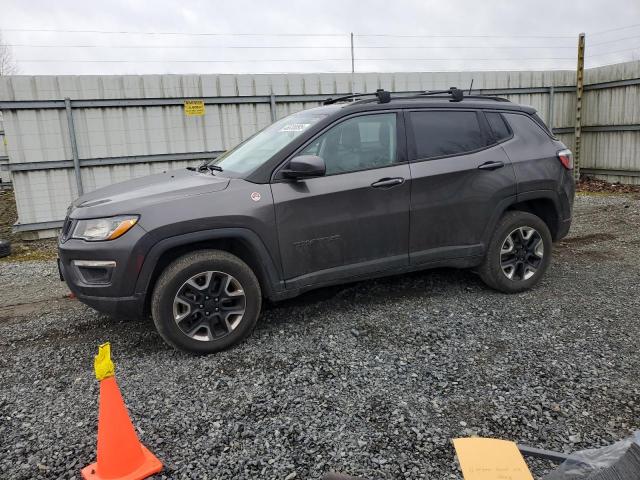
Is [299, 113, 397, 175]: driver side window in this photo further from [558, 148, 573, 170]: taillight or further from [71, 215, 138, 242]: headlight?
[558, 148, 573, 170]: taillight

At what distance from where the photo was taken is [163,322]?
362 cm

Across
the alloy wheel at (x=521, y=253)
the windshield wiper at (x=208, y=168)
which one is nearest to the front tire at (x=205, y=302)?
the windshield wiper at (x=208, y=168)

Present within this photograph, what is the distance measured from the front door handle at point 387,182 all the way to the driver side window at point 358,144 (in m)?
0.14

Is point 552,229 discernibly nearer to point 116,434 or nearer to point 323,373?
point 323,373

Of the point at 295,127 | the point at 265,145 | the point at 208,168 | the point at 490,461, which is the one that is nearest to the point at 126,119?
the point at 208,168

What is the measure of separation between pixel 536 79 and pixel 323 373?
11.8 m

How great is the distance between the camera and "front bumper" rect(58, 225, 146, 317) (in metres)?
3.52

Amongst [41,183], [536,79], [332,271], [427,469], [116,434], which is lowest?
[427,469]

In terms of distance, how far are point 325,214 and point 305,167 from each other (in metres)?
0.42

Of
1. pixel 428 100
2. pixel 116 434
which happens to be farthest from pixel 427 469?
pixel 428 100

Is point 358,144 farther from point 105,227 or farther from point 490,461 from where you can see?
point 490,461

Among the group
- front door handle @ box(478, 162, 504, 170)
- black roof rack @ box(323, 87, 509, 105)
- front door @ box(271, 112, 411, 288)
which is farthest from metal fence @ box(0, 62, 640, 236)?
front door handle @ box(478, 162, 504, 170)

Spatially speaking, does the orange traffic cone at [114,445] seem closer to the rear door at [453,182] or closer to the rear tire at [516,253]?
the rear door at [453,182]

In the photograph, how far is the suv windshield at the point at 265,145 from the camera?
4.12 meters
